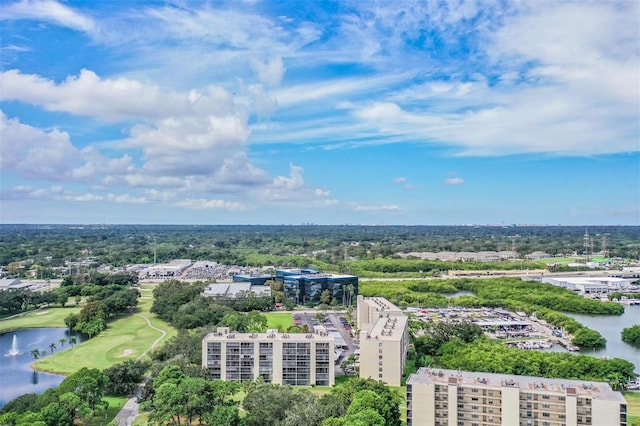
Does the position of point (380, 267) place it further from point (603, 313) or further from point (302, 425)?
point (302, 425)

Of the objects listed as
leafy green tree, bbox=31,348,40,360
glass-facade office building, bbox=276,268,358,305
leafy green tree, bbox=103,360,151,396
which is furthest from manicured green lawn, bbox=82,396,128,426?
glass-facade office building, bbox=276,268,358,305

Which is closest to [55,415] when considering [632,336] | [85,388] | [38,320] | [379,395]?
[85,388]

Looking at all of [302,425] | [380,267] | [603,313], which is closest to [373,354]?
[302,425]

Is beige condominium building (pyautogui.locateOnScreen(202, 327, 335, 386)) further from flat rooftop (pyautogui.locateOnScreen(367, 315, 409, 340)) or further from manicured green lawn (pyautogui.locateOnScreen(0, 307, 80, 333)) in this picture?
manicured green lawn (pyautogui.locateOnScreen(0, 307, 80, 333))

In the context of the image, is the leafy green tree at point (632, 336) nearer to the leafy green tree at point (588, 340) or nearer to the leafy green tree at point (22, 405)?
the leafy green tree at point (588, 340)

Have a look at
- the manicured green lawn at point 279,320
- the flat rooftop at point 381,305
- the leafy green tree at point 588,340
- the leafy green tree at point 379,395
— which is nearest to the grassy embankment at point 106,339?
the manicured green lawn at point 279,320

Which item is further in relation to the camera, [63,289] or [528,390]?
[63,289]

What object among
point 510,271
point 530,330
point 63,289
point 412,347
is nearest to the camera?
point 412,347
